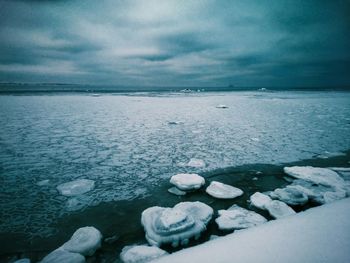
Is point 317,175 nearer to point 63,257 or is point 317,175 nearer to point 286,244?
point 286,244

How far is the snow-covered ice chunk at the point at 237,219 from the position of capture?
5.40 feet

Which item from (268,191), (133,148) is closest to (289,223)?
(268,191)

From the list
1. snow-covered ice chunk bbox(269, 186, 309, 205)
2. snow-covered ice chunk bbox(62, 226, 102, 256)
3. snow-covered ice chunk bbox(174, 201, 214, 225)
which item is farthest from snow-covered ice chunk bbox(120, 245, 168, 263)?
snow-covered ice chunk bbox(269, 186, 309, 205)

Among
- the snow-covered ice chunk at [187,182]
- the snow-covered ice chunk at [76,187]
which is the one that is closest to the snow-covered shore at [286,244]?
the snow-covered ice chunk at [187,182]

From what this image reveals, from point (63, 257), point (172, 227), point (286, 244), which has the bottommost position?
point (63, 257)

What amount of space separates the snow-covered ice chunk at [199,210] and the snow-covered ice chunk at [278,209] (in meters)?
0.49

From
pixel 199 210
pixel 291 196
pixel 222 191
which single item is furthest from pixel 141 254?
pixel 291 196

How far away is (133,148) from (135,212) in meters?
1.76

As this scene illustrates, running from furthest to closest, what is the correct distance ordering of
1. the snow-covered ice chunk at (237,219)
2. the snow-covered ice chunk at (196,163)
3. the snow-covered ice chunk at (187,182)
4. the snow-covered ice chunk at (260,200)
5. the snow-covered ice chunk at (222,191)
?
the snow-covered ice chunk at (196,163) → the snow-covered ice chunk at (187,182) → the snow-covered ice chunk at (222,191) → the snow-covered ice chunk at (260,200) → the snow-covered ice chunk at (237,219)

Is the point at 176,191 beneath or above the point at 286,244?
beneath

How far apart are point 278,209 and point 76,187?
1948mm

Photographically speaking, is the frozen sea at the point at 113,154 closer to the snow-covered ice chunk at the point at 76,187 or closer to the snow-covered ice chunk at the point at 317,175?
the snow-covered ice chunk at the point at 76,187

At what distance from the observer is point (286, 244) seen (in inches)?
39.3

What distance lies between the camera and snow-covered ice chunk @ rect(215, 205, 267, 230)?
165 cm
